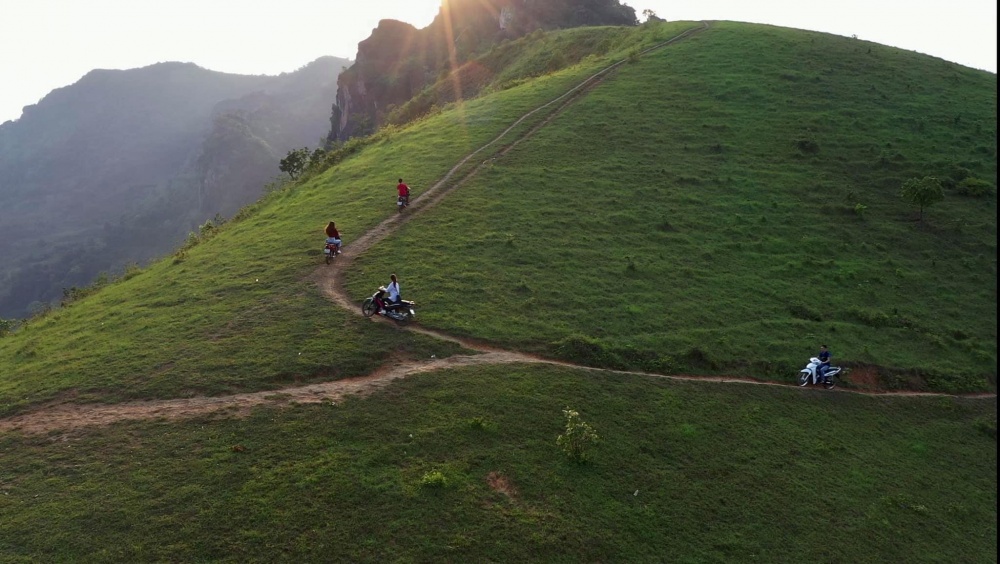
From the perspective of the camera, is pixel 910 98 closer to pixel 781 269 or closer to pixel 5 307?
pixel 781 269

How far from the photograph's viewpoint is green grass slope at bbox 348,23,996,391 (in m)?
21.8

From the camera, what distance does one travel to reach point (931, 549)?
46.5 feet

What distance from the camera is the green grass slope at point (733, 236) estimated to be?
21.8 m

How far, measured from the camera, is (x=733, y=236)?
29.2m

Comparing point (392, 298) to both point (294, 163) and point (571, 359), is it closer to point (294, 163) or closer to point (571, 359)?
point (571, 359)

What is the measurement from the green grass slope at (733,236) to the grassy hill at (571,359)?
184 millimetres

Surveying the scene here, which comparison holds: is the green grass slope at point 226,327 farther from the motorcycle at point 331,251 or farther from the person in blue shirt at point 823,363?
the person in blue shirt at point 823,363

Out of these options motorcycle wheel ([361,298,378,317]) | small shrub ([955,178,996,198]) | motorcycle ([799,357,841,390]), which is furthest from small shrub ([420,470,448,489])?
small shrub ([955,178,996,198])

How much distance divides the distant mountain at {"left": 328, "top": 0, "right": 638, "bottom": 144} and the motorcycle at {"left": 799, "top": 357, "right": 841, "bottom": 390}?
8354cm

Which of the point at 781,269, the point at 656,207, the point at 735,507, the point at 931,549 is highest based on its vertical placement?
the point at 656,207

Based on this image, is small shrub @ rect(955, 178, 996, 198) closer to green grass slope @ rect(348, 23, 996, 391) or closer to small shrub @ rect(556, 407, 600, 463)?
green grass slope @ rect(348, 23, 996, 391)

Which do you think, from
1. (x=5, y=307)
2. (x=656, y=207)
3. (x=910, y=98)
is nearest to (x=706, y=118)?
(x=656, y=207)

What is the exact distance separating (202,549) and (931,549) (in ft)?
54.8

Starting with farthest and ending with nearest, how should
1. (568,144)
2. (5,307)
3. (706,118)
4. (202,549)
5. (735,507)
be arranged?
1. (5,307)
2. (706,118)
3. (568,144)
4. (735,507)
5. (202,549)
